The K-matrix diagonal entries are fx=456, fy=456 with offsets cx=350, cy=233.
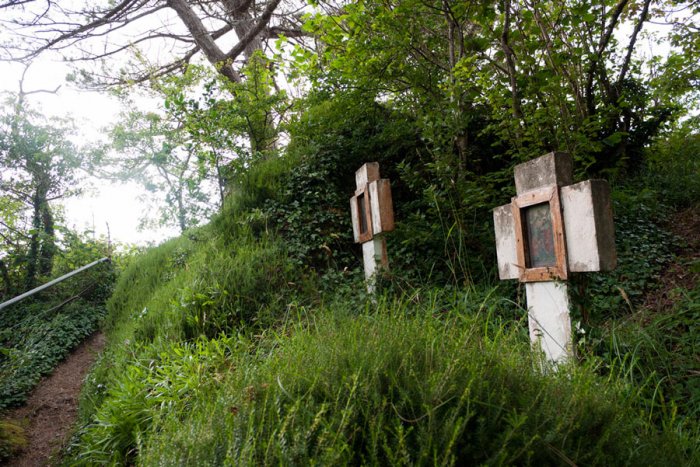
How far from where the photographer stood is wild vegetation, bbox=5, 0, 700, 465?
1497 mm

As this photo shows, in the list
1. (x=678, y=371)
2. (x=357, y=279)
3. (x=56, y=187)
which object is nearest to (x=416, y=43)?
(x=357, y=279)

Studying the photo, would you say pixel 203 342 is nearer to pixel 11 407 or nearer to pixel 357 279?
pixel 357 279

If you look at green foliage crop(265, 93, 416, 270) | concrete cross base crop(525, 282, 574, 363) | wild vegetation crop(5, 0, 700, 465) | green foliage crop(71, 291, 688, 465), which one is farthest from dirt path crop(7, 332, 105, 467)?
concrete cross base crop(525, 282, 574, 363)

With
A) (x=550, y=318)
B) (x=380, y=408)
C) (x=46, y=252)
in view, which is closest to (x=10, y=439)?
(x=380, y=408)

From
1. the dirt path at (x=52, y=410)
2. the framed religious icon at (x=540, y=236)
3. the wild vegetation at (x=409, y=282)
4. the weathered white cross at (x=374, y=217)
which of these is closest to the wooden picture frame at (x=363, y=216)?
the weathered white cross at (x=374, y=217)

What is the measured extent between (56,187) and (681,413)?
10.3 m

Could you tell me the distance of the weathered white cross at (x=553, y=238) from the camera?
8.23 feet

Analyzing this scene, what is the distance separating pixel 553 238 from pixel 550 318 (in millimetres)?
487

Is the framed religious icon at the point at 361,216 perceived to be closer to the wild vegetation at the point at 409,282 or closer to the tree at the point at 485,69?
the wild vegetation at the point at 409,282

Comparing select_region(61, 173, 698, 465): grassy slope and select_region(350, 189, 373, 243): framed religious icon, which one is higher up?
select_region(350, 189, 373, 243): framed religious icon

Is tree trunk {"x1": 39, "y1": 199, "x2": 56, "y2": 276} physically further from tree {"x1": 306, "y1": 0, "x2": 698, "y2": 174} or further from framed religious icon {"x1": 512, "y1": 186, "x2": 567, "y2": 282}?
framed religious icon {"x1": 512, "y1": 186, "x2": 567, "y2": 282}

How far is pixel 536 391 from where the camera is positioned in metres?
1.65

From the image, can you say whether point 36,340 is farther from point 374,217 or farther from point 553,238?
point 553,238

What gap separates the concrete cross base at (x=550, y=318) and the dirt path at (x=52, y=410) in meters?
3.60
